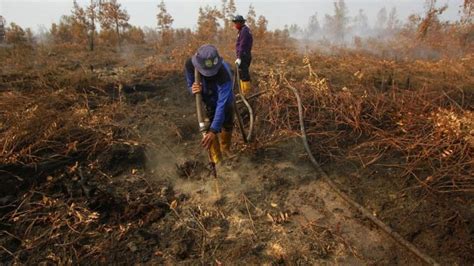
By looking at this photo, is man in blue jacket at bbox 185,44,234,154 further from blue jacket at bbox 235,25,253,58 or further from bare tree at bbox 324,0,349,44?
bare tree at bbox 324,0,349,44

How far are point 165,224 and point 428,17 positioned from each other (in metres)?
14.8

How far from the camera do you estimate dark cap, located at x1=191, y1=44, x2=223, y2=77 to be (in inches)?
Answer: 133

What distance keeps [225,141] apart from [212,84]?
41.3 inches

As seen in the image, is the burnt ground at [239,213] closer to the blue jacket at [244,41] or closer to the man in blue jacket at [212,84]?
the man in blue jacket at [212,84]

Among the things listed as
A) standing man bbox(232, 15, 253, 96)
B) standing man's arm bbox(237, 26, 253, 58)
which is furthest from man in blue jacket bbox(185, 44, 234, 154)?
standing man's arm bbox(237, 26, 253, 58)

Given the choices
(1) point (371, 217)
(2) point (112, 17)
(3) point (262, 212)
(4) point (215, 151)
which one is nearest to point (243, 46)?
(4) point (215, 151)

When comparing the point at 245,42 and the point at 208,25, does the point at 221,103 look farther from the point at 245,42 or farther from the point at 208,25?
the point at 208,25

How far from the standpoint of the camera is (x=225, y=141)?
451 centimetres

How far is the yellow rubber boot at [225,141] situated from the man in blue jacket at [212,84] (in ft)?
1.15

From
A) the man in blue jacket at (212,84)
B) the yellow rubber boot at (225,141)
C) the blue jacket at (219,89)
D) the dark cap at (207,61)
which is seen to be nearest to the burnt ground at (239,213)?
the yellow rubber boot at (225,141)

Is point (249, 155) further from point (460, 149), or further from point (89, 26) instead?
point (89, 26)

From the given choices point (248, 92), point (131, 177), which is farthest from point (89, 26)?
point (131, 177)

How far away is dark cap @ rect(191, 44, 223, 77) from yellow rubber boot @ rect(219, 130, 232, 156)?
3.77 feet

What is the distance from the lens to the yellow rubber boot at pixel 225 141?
4430mm
